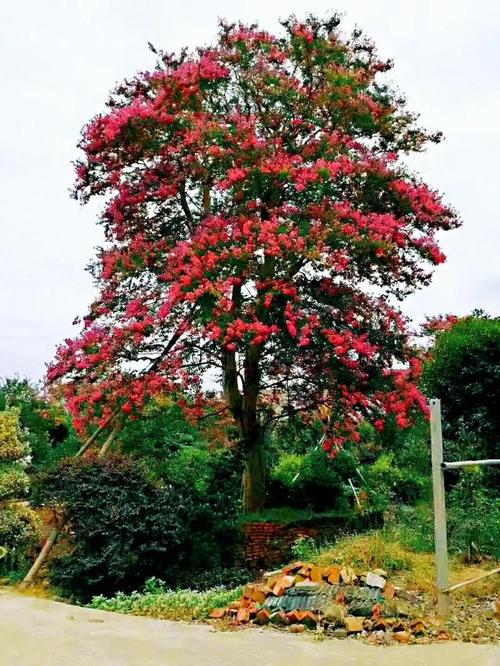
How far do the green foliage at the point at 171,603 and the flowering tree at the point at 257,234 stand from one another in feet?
10.8

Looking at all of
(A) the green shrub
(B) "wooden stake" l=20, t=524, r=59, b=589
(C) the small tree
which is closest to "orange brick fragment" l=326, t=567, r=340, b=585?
(B) "wooden stake" l=20, t=524, r=59, b=589

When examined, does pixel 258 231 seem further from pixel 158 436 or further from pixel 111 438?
pixel 158 436

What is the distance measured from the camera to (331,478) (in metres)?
13.6

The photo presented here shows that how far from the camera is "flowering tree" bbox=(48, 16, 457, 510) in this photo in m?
11.2

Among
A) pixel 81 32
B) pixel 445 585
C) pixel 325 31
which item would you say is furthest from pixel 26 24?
pixel 445 585

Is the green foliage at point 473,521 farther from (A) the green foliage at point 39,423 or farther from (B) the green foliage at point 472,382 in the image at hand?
(A) the green foliage at point 39,423

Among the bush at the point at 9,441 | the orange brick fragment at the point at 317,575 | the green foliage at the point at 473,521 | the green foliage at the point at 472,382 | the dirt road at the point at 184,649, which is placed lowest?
the dirt road at the point at 184,649

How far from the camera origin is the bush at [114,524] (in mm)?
9641

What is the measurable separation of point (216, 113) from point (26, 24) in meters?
3.59

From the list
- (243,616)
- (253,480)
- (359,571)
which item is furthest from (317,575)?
(253,480)

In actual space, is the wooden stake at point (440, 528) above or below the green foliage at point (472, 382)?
below

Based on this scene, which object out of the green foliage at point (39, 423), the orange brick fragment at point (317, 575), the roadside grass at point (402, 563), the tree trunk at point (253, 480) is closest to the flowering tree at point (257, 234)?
the tree trunk at point (253, 480)

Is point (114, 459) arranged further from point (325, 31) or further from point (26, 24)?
point (325, 31)

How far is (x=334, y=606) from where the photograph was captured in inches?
268
